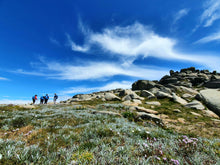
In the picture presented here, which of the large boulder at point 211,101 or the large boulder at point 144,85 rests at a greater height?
the large boulder at point 144,85

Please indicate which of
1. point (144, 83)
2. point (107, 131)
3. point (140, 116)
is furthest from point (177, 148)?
point (144, 83)

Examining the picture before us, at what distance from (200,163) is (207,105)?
72.7ft

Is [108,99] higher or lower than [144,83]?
lower

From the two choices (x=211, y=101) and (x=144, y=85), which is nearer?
(x=211, y=101)

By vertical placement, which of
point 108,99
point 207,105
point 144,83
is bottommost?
point 207,105

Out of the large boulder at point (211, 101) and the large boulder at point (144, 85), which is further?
the large boulder at point (144, 85)

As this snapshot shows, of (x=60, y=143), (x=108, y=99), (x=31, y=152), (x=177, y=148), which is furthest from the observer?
(x=108, y=99)

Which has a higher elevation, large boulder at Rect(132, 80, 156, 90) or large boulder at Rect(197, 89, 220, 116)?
large boulder at Rect(132, 80, 156, 90)

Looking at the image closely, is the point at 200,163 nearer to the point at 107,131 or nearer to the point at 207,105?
the point at 107,131

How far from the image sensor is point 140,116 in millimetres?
10594

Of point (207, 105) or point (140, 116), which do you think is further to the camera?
point (207, 105)

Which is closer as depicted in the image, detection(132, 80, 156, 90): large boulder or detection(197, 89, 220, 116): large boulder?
detection(197, 89, 220, 116): large boulder

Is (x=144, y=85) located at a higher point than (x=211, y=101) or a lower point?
higher

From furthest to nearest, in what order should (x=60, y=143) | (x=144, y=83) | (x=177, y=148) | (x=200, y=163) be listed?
1. (x=144, y=83)
2. (x=60, y=143)
3. (x=177, y=148)
4. (x=200, y=163)
